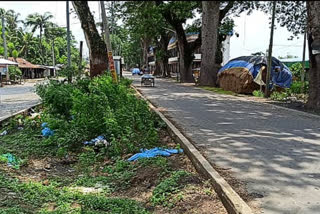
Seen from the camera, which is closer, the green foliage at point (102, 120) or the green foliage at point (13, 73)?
the green foliage at point (102, 120)

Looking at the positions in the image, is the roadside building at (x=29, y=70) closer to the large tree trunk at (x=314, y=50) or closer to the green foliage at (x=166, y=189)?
the large tree trunk at (x=314, y=50)

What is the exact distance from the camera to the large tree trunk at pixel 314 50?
12.2 meters

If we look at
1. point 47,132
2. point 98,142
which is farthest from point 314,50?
point 47,132

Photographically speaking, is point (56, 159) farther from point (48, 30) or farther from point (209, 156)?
point (48, 30)

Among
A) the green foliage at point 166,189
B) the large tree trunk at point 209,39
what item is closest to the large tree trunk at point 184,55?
the large tree trunk at point 209,39

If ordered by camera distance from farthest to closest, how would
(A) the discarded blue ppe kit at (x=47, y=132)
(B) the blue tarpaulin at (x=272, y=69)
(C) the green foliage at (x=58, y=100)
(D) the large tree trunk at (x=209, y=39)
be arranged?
(D) the large tree trunk at (x=209, y=39) < (B) the blue tarpaulin at (x=272, y=69) < (C) the green foliage at (x=58, y=100) < (A) the discarded blue ppe kit at (x=47, y=132)

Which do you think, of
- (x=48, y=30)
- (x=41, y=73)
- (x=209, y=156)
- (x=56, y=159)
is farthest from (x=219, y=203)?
(x=48, y=30)

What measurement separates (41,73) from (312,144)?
201 ft

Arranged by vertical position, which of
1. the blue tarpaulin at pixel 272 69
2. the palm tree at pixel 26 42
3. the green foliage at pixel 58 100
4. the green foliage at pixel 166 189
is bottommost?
the green foliage at pixel 166 189

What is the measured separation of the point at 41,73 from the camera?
62844 millimetres

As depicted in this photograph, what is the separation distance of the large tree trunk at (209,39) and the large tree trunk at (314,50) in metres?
12.2

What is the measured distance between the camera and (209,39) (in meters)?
24.8

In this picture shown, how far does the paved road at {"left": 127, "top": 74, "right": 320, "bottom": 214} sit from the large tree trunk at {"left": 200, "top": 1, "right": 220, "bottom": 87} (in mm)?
13685

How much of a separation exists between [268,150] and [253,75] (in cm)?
1476
